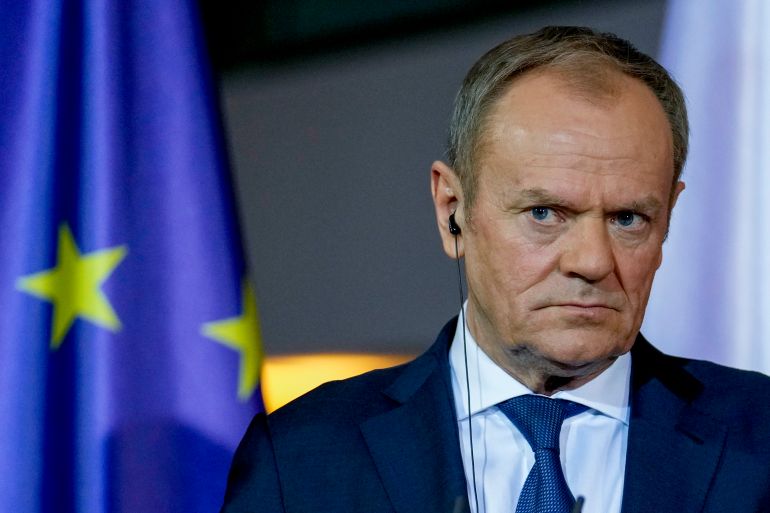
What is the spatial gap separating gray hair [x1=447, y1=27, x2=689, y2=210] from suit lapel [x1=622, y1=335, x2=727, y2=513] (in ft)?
1.02

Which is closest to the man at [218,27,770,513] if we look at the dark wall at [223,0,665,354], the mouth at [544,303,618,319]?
the mouth at [544,303,618,319]

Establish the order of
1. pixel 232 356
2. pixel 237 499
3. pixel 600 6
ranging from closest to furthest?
pixel 237 499
pixel 232 356
pixel 600 6

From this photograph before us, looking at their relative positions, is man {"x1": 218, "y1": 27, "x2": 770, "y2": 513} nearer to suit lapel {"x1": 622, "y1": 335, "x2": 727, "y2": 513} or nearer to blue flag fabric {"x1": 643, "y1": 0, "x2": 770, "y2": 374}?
suit lapel {"x1": 622, "y1": 335, "x2": 727, "y2": 513}

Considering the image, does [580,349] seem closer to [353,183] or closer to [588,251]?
[588,251]

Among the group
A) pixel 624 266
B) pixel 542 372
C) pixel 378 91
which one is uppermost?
pixel 378 91

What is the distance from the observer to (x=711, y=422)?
1555 millimetres

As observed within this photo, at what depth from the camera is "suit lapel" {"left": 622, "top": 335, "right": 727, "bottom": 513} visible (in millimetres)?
1462

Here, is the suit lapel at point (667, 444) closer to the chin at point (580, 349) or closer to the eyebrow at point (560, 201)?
the chin at point (580, 349)

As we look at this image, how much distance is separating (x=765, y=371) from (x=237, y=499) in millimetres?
1099

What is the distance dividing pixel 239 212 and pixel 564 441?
26.8 inches

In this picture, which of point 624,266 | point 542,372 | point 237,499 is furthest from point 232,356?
point 624,266

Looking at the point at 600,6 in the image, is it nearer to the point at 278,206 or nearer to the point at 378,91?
the point at 378,91

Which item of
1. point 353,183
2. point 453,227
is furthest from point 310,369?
point 453,227

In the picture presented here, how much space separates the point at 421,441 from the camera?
61.7 inches
